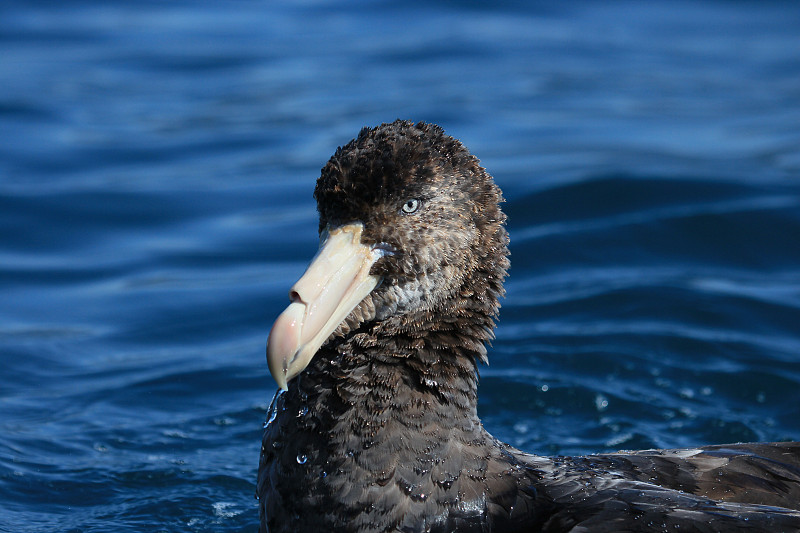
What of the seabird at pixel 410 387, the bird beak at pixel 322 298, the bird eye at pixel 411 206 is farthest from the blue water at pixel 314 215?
the bird eye at pixel 411 206

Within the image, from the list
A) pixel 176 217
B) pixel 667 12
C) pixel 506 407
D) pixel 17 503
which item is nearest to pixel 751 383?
pixel 506 407

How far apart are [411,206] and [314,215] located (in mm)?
5441

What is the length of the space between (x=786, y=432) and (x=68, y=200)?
235 inches

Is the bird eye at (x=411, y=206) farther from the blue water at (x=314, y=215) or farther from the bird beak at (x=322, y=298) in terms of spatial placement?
the blue water at (x=314, y=215)

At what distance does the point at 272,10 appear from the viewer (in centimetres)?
1443

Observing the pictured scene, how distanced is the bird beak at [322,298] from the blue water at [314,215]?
1922 mm

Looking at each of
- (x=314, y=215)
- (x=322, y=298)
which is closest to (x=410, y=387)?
(x=322, y=298)

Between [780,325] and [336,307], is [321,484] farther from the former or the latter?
[780,325]

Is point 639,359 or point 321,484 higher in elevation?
point 639,359

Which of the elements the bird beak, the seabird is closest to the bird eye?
the seabird

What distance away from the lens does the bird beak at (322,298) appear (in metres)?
3.41

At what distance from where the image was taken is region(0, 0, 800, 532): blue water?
6.08m

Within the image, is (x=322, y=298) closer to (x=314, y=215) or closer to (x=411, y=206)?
(x=411, y=206)

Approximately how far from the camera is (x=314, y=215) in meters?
9.05
